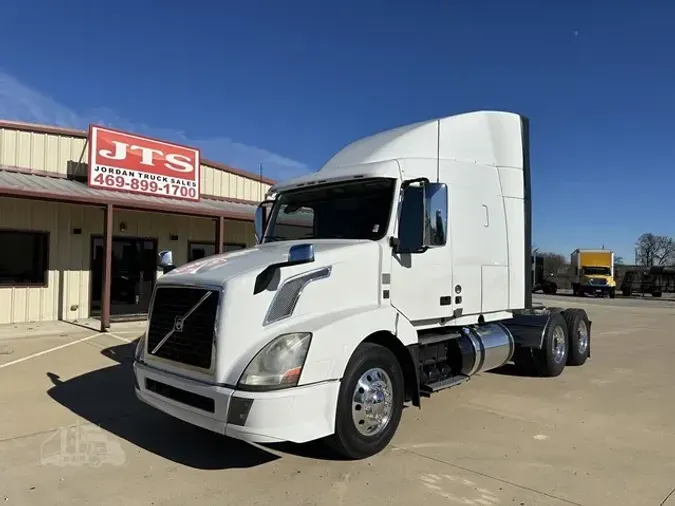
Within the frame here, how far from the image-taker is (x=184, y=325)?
4.41m

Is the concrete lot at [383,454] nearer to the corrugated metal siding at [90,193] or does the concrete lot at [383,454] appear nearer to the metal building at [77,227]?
the corrugated metal siding at [90,193]

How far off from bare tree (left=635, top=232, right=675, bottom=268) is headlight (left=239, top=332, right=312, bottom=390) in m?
95.8

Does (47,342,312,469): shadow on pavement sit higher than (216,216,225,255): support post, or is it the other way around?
(216,216,225,255): support post

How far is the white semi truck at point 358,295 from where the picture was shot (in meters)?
4.03

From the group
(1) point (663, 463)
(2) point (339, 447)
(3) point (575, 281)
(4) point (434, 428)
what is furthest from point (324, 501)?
(3) point (575, 281)

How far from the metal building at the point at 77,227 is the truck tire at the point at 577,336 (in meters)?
8.86

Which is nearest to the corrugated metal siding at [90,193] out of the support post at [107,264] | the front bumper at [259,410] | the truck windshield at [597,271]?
the support post at [107,264]

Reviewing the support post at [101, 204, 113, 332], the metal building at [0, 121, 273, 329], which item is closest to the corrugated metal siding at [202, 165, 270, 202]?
the metal building at [0, 121, 273, 329]

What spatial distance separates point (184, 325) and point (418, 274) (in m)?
2.34

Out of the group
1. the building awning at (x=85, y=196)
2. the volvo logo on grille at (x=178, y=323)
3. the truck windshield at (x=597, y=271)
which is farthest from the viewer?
the truck windshield at (x=597, y=271)

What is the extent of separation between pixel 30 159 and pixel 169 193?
3.41 metres

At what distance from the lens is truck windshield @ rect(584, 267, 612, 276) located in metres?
40.4

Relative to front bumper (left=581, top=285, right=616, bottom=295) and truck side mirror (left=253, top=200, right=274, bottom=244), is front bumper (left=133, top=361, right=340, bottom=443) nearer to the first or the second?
truck side mirror (left=253, top=200, right=274, bottom=244)

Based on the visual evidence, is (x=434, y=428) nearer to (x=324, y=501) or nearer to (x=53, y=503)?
(x=324, y=501)
